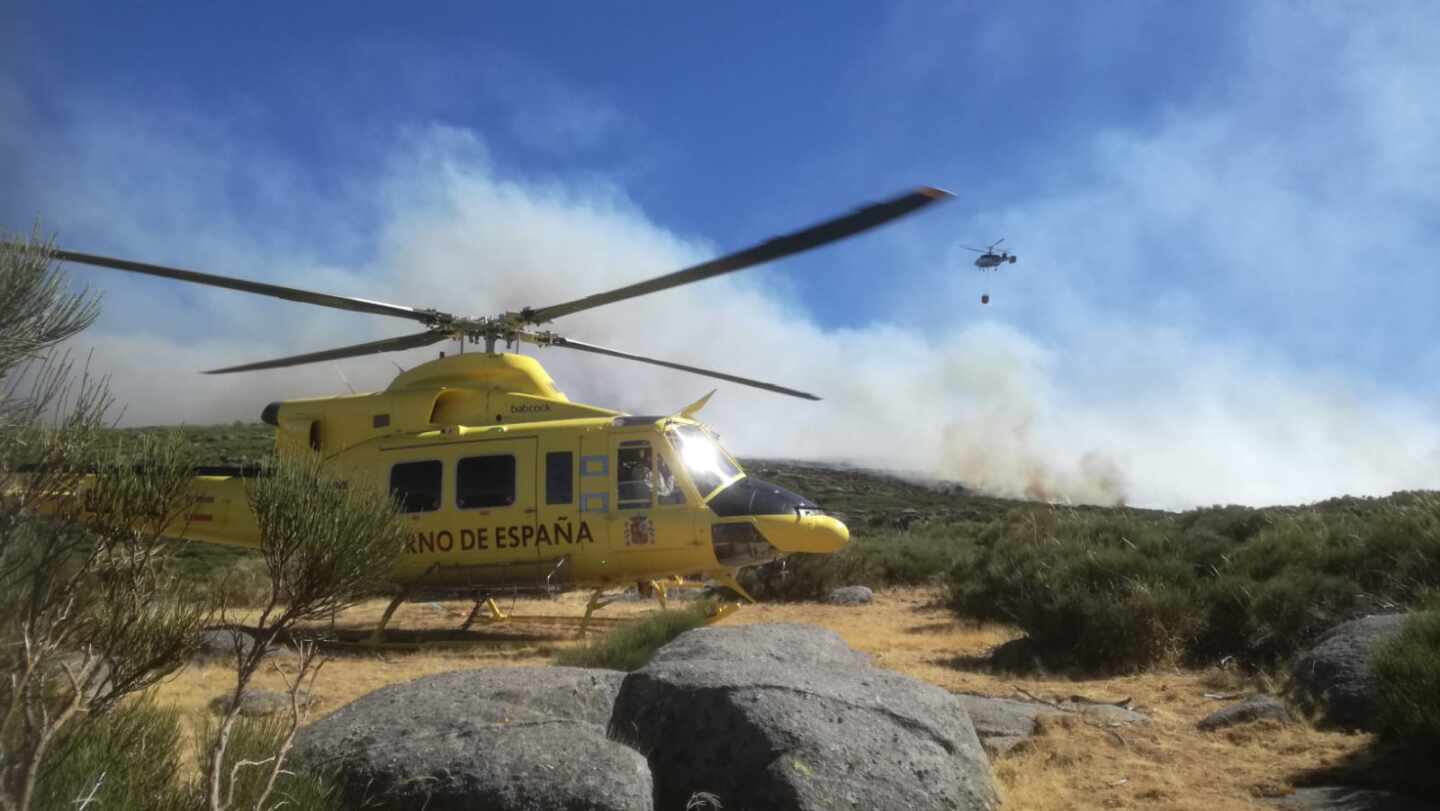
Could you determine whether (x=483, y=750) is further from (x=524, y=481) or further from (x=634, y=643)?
(x=524, y=481)

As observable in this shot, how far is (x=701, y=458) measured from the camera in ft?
38.0

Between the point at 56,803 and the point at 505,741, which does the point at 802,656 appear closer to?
the point at 505,741

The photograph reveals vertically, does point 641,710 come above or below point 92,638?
below

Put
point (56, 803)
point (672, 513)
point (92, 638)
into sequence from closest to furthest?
point (56, 803) → point (92, 638) → point (672, 513)

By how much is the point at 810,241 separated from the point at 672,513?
5950 mm

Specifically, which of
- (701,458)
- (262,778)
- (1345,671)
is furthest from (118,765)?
(701,458)

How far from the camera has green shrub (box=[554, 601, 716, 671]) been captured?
9.14 m

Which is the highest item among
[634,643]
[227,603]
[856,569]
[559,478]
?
[559,478]

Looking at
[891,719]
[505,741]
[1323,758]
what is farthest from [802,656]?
[1323,758]

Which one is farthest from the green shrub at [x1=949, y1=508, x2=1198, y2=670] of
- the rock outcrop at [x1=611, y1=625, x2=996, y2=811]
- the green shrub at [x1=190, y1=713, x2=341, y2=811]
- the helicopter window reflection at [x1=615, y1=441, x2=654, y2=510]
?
the green shrub at [x1=190, y1=713, x2=341, y2=811]

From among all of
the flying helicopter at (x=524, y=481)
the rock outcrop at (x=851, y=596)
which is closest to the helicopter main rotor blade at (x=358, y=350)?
the flying helicopter at (x=524, y=481)

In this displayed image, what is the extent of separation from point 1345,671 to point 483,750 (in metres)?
6.30

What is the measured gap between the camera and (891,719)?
5078mm

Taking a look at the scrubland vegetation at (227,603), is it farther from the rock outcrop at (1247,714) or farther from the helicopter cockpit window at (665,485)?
the helicopter cockpit window at (665,485)
